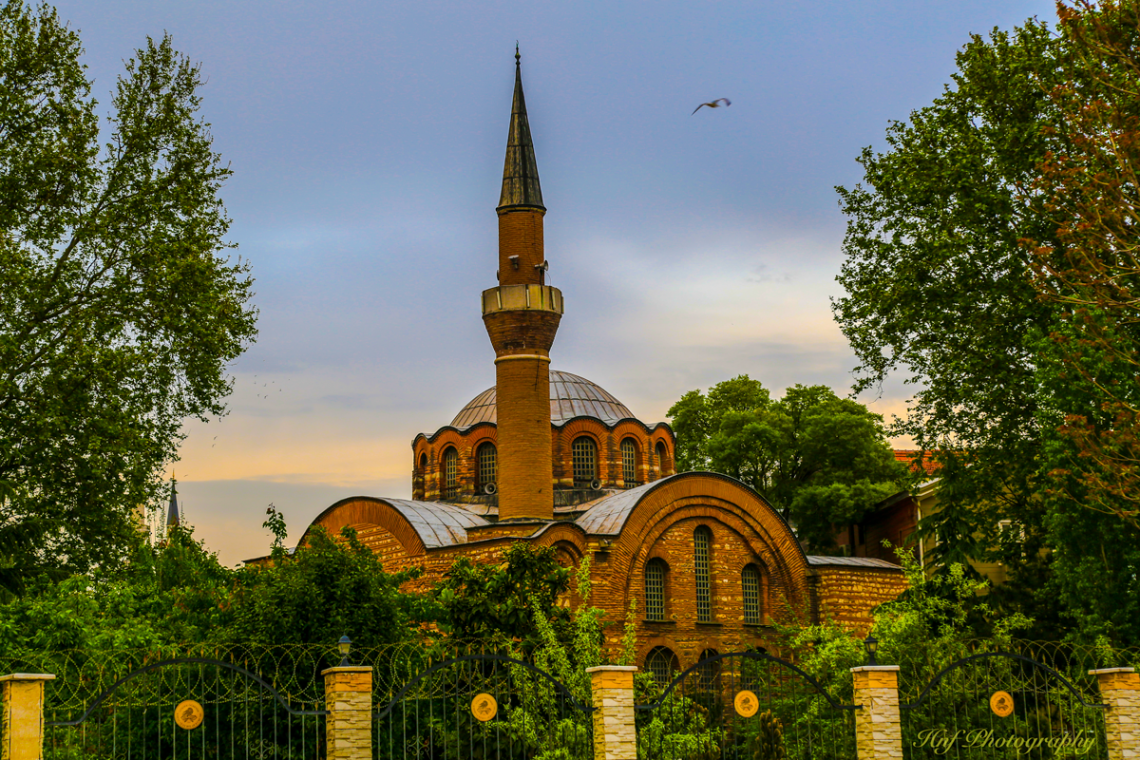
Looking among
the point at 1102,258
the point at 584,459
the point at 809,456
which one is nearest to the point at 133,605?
the point at 584,459

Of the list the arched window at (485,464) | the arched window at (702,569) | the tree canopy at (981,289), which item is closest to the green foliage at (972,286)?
the tree canopy at (981,289)

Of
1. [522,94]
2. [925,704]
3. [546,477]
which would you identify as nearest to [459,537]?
[546,477]

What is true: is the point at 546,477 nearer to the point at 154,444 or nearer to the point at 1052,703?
the point at 154,444

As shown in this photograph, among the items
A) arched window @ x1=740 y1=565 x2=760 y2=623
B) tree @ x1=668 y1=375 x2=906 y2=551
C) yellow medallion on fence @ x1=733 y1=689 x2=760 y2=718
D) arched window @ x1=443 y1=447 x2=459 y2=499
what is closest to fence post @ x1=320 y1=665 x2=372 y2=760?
yellow medallion on fence @ x1=733 y1=689 x2=760 y2=718

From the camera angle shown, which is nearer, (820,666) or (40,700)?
(40,700)

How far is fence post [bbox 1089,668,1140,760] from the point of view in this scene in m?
12.0

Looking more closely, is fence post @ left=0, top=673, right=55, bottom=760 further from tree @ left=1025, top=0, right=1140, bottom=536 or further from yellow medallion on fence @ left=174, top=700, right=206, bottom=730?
tree @ left=1025, top=0, right=1140, bottom=536

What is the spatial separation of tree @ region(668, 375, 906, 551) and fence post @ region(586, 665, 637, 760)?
24.7 meters

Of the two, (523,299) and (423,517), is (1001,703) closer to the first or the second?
(523,299)

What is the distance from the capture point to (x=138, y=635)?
15.4m

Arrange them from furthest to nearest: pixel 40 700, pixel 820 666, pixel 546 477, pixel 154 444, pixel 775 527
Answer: pixel 775 527 < pixel 546 477 < pixel 154 444 < pixel 820 666 < pixel 40 700

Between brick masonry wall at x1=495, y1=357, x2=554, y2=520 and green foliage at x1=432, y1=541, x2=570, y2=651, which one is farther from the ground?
brick masonry wall at x1=495, y1=357, x2=554, y2=520

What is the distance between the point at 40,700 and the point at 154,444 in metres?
9.94

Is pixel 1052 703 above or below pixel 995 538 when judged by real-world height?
below
